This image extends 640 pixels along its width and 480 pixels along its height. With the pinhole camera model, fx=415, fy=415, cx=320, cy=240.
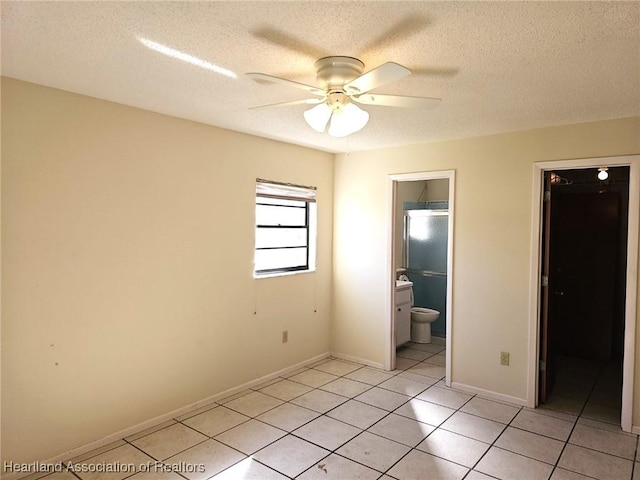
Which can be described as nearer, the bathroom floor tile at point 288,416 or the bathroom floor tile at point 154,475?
the bathroom floor tile at point 154,475

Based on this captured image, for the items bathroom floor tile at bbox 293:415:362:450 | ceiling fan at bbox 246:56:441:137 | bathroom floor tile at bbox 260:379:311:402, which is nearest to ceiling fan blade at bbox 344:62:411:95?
ceiling fan at bbox 246:56:441:137

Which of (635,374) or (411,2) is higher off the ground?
(411,2)

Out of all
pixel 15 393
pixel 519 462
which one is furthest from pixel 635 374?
pixel 15 393

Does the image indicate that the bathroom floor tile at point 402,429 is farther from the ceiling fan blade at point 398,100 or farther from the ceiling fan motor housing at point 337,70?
the ceiling fan motor housing at point 337,70

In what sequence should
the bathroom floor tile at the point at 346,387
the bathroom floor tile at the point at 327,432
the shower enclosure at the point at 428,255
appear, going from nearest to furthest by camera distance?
the bathroom floor tile at the point at 327,432 → the bathroom floor tile at the point at 346,387 → the shower enclosure at the point at 428,255

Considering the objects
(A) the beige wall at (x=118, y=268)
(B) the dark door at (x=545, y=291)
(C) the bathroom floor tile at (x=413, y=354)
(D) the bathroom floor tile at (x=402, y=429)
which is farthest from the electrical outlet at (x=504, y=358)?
(A) the beige wall at (x=118, y=268)

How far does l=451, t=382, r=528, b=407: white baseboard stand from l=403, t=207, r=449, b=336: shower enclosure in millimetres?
1841

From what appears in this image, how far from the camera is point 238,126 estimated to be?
351cm

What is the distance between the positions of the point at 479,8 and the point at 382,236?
2.97 m

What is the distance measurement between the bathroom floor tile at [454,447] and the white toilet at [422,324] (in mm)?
2343

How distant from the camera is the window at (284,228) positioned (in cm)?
406

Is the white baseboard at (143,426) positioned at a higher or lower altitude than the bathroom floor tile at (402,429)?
higher

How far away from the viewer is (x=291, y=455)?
2.72m

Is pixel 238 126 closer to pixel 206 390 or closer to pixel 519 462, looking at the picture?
pixel 206 390
